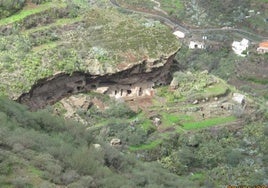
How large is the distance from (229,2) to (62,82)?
46508 millimetres

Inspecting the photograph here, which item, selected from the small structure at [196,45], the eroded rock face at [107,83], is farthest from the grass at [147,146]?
the small structure at [196,45]

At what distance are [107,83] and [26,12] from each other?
22.7 feet

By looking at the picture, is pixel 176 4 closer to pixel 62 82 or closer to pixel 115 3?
pixel 115 3

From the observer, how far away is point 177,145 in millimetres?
25156

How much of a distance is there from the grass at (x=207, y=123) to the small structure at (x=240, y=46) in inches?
1132

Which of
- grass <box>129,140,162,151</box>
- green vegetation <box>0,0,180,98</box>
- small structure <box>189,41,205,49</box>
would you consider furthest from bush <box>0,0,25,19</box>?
small structure <box>189,41,205,49</box>

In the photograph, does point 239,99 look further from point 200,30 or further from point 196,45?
point 200,30

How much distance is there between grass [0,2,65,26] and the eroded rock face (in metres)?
5.49

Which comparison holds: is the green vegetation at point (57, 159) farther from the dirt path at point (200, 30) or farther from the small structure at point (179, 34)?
the dirt path at point (200, 30)

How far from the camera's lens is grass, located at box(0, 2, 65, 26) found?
29.4 metres

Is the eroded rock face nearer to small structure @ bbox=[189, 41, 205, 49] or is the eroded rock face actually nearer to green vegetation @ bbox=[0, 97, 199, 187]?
green vegetation @ bbox=[0, 97, 199, 187]

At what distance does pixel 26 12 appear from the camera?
30.3m

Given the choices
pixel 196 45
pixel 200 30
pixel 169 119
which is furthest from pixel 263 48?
pixel 169 119

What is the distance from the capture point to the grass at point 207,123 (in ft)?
87.1
